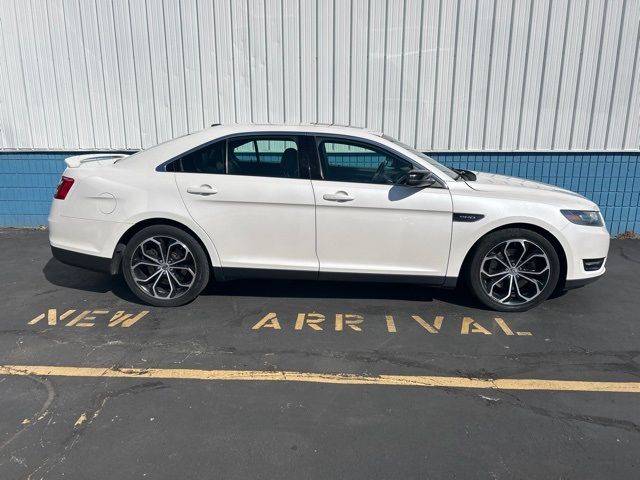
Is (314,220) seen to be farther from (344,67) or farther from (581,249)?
(344,67)

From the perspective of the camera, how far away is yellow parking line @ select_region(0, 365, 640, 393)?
306cm

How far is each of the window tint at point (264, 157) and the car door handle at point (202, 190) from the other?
224 mm

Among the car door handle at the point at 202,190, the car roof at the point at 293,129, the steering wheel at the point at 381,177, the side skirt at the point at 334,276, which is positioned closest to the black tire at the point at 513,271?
the side skirt at the point at 334,276

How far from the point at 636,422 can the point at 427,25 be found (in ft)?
18.6

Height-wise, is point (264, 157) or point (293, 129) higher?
point (293, 129)

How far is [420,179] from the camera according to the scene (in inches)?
153

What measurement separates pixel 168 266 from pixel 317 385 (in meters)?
1.94

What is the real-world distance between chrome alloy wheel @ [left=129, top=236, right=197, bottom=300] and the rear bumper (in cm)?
24

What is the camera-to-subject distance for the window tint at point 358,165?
13.2ft

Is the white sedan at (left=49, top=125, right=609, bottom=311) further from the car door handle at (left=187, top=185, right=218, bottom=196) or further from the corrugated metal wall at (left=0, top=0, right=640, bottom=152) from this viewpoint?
the corrugated metal wall at (left=0, top=0, right=640, bottom=152)

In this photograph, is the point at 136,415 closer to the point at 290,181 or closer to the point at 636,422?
the point at 290,181

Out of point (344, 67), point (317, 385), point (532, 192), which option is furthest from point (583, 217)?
point (344, 67)

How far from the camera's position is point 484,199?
3.97 m

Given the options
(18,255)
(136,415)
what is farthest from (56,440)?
(18,255)
